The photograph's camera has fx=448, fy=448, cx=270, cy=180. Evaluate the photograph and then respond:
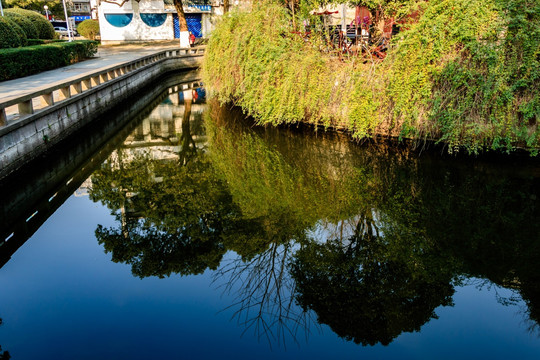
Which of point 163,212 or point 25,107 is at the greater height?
point 25,107

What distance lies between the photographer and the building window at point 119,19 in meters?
39.2

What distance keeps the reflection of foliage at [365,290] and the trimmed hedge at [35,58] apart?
14.8 m

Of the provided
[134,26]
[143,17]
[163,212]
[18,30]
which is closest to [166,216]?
[163,212]

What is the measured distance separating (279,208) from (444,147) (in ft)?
16.1

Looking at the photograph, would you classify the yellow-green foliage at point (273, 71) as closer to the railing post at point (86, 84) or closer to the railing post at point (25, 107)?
the railing post at point (86, 84)

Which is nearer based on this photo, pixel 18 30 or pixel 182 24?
pixel 18 30

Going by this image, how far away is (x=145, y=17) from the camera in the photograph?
39.8 m

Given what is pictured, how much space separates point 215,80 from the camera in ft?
50.6

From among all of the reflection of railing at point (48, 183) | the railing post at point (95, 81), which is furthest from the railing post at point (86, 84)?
the reflection of railing at point (48, 183)

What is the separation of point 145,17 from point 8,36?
71.1ft

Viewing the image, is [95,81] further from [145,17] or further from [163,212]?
[145,17]

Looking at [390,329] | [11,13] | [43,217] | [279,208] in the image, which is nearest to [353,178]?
[279,208]

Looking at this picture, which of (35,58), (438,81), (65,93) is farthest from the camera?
(35,58)

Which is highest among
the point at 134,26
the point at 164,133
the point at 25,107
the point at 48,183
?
the point at 134,26
